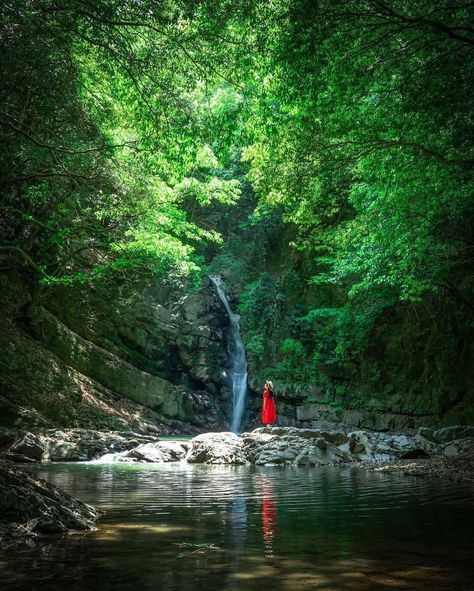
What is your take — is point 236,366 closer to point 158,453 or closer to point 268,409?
point 268,409

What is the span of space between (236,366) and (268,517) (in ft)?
75.3

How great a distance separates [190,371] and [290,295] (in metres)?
6.91

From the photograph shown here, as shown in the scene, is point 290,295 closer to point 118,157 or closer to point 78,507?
point 118,157

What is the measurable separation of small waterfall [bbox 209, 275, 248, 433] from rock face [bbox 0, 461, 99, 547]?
70.5ft

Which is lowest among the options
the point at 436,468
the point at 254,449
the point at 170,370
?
the point at 436,468

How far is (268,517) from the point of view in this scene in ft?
17.3

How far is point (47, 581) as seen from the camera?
3.01 metres

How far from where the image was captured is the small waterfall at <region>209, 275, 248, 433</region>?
2656cm

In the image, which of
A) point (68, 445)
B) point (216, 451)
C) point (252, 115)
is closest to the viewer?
point (252, 115)

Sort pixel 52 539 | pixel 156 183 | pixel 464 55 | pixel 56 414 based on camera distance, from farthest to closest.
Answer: pixel 56 414
pixel 156 183
pixel 464 55
pixel 52 539

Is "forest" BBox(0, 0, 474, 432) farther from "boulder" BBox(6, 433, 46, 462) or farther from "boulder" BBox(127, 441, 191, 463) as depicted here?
"boulder" BBox(127, 441, 191, 463)

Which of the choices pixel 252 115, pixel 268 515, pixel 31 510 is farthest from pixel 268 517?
pixel 252 115

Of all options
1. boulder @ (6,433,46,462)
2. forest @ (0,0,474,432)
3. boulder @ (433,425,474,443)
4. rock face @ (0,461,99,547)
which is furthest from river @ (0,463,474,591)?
boulder @ (433,425,474,443)

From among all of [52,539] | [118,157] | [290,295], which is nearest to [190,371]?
[290,295]
